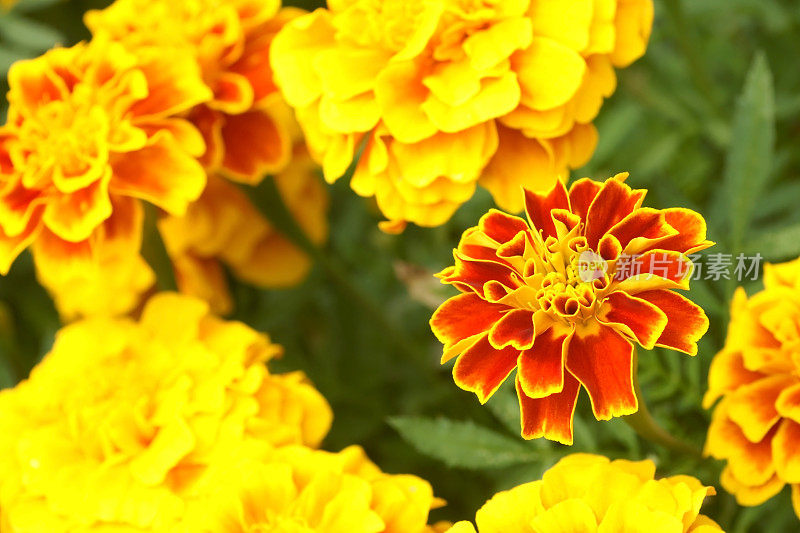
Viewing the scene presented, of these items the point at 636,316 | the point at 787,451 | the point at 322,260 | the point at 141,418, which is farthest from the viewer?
the point at 322,260

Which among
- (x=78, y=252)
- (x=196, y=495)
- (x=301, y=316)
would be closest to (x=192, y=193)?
(x=78, y=252)

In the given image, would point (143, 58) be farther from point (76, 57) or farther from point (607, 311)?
point (607, 311)

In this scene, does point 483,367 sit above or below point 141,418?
above

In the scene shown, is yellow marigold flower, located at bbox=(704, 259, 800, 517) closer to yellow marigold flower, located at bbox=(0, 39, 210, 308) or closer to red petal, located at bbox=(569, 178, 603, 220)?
red petal, located at bbox=(569, 178, 603, 220)

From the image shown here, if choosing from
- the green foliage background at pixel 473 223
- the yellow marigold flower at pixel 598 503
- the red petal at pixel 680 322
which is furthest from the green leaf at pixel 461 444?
the red petal at pixel 680 322

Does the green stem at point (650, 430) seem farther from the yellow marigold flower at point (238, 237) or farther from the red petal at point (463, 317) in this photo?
the yellow marigold flower at point (238, 237)

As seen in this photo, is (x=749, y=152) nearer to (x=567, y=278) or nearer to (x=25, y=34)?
(x=567, y=278)

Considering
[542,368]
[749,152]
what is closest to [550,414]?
[542,368]
